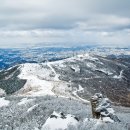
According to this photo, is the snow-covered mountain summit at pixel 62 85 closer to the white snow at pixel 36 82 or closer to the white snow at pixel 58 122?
the white snow at pixel 36 82

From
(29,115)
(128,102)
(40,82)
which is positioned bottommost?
(128,102)

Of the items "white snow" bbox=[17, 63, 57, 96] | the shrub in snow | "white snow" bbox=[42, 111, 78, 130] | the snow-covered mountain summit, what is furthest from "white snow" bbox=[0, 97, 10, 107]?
the snow-covered mountain summit

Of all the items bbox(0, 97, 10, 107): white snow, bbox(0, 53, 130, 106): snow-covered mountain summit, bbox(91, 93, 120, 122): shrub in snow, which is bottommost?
bbox(0, 53, 130, 106): snow-covered mountain summit

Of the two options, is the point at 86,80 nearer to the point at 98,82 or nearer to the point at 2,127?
the point at 98,82

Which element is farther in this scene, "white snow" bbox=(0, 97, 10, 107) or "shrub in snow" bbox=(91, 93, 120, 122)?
"white snow" bbox=(0, 97, 10, 107)

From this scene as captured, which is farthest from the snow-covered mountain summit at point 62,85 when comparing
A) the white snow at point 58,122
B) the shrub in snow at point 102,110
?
the white snow at point 58,122

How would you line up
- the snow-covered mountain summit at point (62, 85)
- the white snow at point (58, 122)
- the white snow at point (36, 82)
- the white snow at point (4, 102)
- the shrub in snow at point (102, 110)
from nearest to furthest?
the white snow at point (58, 122) < the shrub in snow at point (102, 110) < the white snow at point (4, 102) < the white snow at point (36, 82) < the snow-covered mountain summit at point (62, 85)

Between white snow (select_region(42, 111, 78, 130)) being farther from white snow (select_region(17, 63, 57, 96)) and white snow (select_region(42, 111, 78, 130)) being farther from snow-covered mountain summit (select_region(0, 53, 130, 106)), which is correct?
snow-covered mountain summit (select_region(0, 53, 130, 106))

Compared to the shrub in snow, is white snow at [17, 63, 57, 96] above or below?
below

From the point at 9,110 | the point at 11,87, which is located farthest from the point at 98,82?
the point at 9,110
